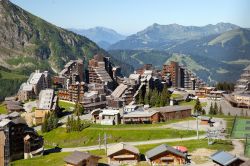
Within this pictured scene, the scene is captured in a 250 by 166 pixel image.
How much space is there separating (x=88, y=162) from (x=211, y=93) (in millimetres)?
93626

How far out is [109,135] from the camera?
11400cm

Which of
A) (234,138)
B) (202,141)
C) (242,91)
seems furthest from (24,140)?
(242,91)

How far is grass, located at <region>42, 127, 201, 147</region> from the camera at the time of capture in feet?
360

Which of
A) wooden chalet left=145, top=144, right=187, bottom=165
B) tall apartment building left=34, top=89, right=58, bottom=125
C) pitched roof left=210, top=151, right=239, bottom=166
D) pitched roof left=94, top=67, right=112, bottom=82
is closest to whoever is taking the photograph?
pitched roof left=210, top=151, right=239, bottom=166

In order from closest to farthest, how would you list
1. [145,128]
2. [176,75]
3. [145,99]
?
1. [145,128]
2. [145,99]
3. [176,75]

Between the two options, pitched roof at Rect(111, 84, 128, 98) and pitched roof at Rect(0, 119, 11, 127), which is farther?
pitched roof at Rect(111, 84, 128, 98)

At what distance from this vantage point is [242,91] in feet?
527

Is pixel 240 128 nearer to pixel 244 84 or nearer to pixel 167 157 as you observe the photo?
pixel 167 157

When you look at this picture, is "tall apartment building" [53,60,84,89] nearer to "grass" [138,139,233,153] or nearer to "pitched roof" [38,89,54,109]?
"pitched roof" [38,89,54,109]

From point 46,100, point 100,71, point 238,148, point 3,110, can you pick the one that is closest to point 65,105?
point 46,100

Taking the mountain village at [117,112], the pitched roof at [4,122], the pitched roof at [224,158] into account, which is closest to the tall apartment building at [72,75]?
the mountain village at [117,112]

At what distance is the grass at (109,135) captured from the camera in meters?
110

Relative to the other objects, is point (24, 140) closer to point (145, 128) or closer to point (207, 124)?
point (145, 128)

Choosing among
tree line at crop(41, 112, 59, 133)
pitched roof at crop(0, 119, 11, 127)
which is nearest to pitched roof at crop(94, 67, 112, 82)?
tree line at crop(41, 112, 59, 133)
